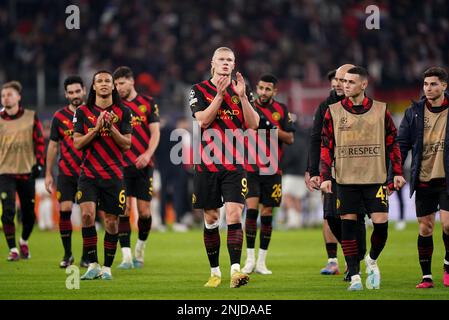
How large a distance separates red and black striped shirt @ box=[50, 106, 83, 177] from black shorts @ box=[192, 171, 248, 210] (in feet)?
10.4

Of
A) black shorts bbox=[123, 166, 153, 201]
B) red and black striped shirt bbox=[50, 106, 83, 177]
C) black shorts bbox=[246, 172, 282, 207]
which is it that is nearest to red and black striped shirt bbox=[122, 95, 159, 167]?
black shorts bbox=[123, 166, 153, 201]

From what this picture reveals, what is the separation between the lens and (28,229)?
49.9 feet

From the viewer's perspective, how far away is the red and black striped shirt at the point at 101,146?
11742mm

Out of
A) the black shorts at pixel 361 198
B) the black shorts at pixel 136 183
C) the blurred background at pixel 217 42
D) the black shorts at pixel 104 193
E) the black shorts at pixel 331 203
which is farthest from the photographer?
the blurred background at pixel 217 42

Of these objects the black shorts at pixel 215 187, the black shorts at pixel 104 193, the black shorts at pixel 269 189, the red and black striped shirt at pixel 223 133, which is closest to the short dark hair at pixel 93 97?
the black shorts at pixel 104 193

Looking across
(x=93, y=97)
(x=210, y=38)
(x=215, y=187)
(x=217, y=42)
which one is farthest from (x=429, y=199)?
(x=210, y=38)

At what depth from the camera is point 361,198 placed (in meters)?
10.7

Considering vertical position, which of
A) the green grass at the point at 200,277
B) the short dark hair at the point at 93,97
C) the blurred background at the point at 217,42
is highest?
the blurred background at the point at 217,42

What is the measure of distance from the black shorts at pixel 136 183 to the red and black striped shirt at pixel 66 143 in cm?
69

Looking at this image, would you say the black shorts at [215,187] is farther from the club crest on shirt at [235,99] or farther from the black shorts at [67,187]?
the black shorts at [67,187]

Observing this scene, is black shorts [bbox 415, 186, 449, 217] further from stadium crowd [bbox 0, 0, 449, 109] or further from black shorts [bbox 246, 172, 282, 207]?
stadium crowd [bbox 0, 0, 449, 109]

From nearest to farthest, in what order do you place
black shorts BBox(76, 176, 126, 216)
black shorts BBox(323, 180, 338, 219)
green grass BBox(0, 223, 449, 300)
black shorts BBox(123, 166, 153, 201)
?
green grass BBox(0, 223, 449, 300) → black shorts BBox(76, 176, 126, 216) → black shorts BBox(323, 180, 338, 219) → black shorts BBox(123, 166, 153, 201)

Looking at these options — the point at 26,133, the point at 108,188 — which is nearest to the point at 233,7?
the point at 26,133

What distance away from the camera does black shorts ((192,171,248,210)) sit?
10.8 metres
